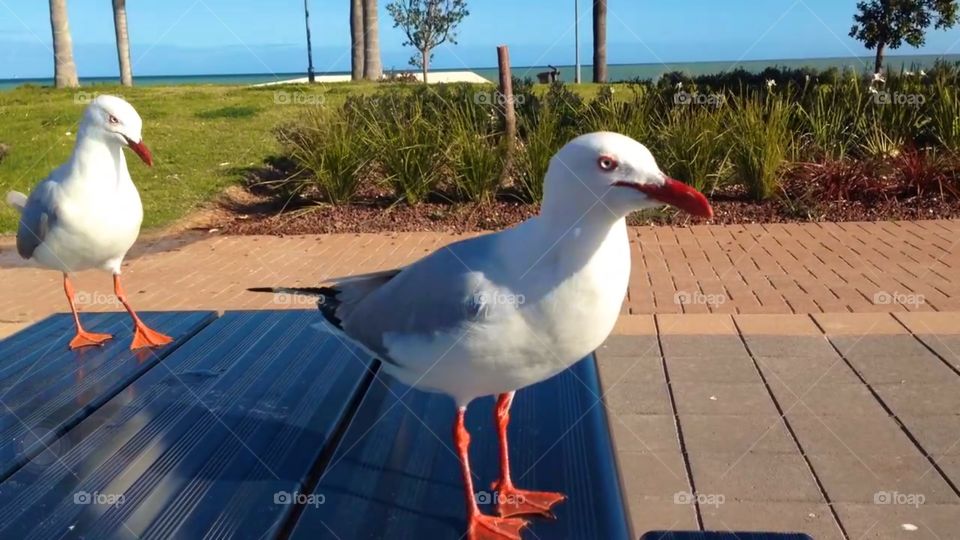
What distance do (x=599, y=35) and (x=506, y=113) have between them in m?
14.6

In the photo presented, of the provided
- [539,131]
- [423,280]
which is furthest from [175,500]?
[539,131]

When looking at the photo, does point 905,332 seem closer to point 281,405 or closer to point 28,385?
point 281,405

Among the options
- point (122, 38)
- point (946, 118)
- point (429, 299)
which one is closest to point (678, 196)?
point (429, 299)

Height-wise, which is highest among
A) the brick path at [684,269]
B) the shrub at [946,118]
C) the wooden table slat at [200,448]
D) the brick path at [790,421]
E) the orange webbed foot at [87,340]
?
the shrub at [946,118]

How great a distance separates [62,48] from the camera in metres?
23.9

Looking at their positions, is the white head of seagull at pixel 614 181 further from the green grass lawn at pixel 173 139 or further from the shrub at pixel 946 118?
the shrub at pixel 946 118

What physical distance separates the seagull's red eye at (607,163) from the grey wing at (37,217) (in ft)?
8.97

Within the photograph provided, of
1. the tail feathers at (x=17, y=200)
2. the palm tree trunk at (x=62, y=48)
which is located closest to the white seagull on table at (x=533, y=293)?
the tail feathers at (x=17, y=200)

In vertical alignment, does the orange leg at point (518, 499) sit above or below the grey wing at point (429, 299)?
below

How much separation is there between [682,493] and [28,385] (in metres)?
2.44

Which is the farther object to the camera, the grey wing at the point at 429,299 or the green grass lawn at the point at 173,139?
the green grass lawn at the point at 173,139

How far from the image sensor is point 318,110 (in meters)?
11.2

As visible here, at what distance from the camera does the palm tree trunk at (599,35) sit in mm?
23400

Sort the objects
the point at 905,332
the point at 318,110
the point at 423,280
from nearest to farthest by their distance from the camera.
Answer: the point at 423,280 < the point at 905,332 < the point at 318,110
